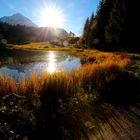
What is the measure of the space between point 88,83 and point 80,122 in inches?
152

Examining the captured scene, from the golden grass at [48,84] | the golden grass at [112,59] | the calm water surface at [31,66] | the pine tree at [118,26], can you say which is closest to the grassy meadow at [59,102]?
the golden grass at [48,84]

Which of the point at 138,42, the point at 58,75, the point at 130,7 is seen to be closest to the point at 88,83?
the point at 58,75

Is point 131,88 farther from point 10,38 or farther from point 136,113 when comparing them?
point 10,38

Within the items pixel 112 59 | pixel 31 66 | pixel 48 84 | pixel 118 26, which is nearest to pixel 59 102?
pixel 48 84

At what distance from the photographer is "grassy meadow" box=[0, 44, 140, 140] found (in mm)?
5137

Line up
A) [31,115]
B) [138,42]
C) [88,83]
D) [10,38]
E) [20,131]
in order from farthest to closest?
1. [10,38]
2. [138,42]
3. [88,83]
4. [31,115]
5. [20,131]

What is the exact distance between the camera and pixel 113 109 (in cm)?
708

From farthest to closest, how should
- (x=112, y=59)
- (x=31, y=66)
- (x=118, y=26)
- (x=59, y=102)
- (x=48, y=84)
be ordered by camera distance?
(x=118, y=26) → (x=31, y=66) → (x=112, y=59) → (x=48, y=84) → (x=59, y=102)

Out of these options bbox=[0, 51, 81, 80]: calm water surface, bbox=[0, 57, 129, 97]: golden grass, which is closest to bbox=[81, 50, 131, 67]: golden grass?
bbox=[0, 51, 81, 80]: calm water surface

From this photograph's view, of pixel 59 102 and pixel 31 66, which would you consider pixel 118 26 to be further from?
pixel 59 102

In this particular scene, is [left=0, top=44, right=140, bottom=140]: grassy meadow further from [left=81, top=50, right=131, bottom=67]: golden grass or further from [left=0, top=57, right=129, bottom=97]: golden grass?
[left=81, top=50, right=131, bottom=67]: golden grass

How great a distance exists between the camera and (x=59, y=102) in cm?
698

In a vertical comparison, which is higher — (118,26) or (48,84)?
(118,26)

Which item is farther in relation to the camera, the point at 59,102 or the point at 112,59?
the point at 112,59
